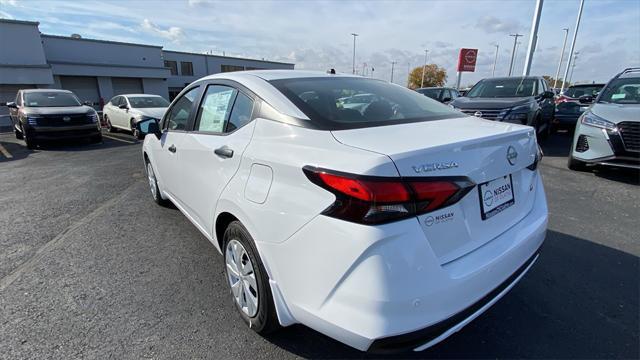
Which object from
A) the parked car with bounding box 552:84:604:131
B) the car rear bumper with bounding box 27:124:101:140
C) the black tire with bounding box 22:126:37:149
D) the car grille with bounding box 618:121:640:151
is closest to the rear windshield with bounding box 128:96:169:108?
the car rear bumper with bounding box 27:124:101:140

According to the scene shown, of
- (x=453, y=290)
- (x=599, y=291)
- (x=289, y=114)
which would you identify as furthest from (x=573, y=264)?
(x=289, y=114)

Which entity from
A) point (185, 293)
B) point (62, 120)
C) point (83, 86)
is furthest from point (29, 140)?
point (83, 86)

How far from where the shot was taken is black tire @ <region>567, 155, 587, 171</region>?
6.15m

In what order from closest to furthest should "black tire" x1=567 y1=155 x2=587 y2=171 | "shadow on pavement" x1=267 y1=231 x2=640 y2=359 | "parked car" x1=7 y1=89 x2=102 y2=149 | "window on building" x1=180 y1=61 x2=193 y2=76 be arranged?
"shadow on pavement" x1=267 y1=231 x2=640 y2=359 < "black tire" x1=567 y1=155 x2=587 y2=171 < "parked car" x1=7 y1=89 x2=102 y2=149 < "window on building" x1=180 y1=61 x2=193 y2=76

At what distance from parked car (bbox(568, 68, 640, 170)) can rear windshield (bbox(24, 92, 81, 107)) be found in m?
13.3

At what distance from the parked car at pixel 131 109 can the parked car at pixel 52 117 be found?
1.35m

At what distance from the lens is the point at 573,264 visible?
3051mm

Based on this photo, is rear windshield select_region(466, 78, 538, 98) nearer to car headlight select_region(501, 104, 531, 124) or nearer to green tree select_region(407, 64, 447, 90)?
car headlight select_region(501, 104, 531, 124)

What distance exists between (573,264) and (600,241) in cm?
77

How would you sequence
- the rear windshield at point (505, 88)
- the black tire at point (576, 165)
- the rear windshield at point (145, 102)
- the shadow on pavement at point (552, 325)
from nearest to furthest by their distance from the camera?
the shadow on pavement at point (552, 325)
the black tire at point (576, 165)
the rear windshield at point (505, 88)
the rear windshield at point (145, 102)

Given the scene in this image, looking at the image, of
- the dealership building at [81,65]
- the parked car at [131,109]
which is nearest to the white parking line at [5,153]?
the parked car at [131,109]

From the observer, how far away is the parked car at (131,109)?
11461 mm

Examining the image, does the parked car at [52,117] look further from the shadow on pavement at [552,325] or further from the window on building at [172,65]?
the window on building at [172,65]

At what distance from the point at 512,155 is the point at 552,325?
130cm
